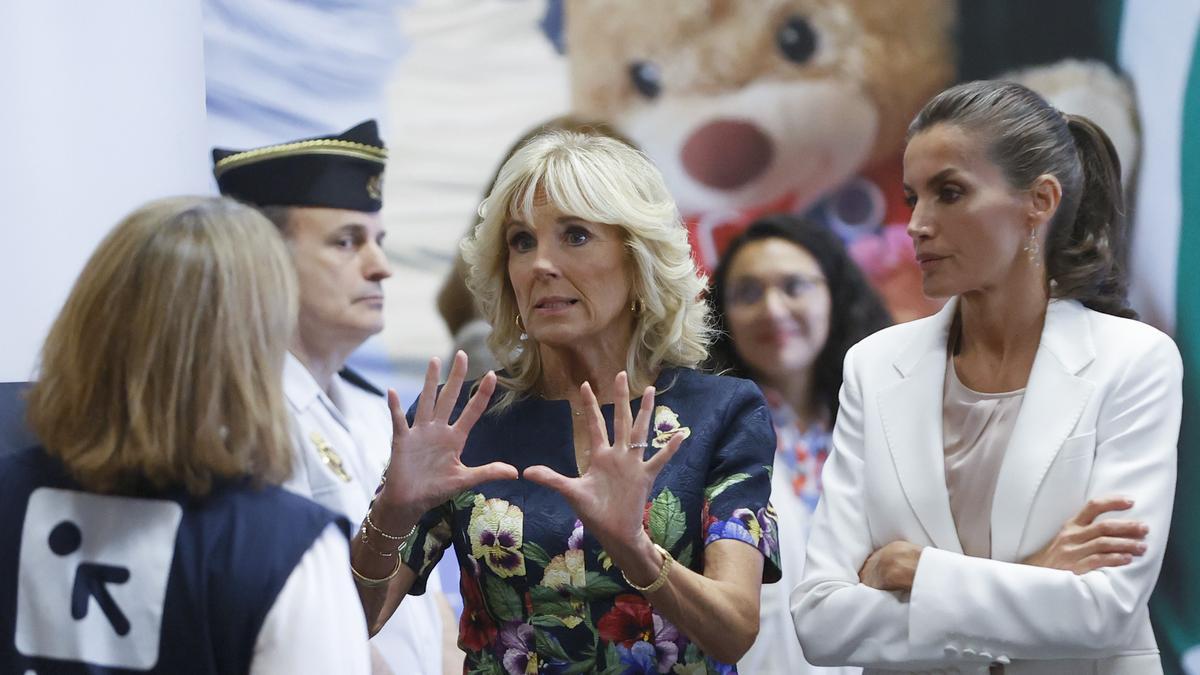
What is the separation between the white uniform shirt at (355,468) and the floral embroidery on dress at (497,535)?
593 millimetres

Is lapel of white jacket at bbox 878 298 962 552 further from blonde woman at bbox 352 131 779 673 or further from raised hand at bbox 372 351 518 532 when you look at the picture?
raised hand at bbox 372 351 518 532

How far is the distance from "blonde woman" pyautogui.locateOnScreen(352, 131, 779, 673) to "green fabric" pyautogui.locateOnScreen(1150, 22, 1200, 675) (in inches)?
85.5

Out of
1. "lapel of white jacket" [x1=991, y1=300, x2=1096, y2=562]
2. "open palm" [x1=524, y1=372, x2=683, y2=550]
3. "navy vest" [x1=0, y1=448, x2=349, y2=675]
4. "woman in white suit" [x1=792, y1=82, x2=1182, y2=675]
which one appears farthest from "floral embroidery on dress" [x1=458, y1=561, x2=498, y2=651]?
"lapel of white jacket" [x1=991, y1=300, x2=1096, y2=562]

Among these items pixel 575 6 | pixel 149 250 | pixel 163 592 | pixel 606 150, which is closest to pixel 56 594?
pixel 163 592

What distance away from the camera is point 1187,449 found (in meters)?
3.93

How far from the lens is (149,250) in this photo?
5.15 feet

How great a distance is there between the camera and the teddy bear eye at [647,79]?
4207 millimetres

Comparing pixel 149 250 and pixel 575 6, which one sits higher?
pixel 575 6

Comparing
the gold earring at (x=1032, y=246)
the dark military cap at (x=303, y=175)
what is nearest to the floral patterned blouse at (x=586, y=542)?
the gold earring at (x=1032, y=246)

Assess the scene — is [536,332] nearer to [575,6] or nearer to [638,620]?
[638,620]

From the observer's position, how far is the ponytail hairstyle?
2.29 meters

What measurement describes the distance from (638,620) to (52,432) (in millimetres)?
937

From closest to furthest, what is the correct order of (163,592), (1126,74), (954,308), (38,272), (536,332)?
(163,592) < (536,332) < (954,308) < (38,272) < (1126,74)

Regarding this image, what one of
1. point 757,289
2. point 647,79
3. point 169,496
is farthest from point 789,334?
point 169,496
